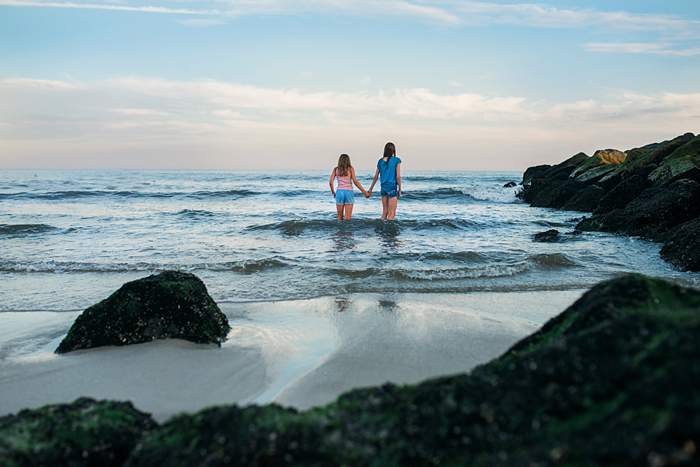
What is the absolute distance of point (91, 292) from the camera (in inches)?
255

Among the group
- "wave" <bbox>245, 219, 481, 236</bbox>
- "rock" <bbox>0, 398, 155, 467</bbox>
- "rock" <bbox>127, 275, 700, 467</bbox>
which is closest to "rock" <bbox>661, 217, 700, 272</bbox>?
"wave" <bbox>245, 219, 481, 236</bbox>

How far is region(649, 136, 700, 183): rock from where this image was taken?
12.5 metres

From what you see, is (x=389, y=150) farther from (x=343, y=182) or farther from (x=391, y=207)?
(x=391, y=207)

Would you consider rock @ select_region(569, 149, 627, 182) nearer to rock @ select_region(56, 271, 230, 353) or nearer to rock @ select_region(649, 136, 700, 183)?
rock @ select_region(649, 136, 700, 183)

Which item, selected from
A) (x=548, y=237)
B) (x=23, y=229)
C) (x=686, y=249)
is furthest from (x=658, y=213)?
(x=23, y=229)

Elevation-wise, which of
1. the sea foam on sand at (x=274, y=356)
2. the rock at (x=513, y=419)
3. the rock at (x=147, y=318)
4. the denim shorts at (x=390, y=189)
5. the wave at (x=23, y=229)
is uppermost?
the denim shorts at (x=390, y=189)

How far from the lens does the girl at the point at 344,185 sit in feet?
42.1

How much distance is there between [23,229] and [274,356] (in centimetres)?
1176

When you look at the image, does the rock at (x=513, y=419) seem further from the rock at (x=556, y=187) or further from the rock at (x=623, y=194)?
the rock at (x=556, y=187)

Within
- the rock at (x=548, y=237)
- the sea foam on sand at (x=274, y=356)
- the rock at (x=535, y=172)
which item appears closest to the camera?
the sea foam on sand at (x=274, y=356)

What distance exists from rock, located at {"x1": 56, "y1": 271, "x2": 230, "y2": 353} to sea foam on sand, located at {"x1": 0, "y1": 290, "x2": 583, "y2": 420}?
10cm

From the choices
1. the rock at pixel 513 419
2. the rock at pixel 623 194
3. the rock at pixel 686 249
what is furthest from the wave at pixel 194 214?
the rock at pixel 513 419

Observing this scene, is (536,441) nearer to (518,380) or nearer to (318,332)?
(518,380)

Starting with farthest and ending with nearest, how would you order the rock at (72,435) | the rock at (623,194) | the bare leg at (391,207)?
the rock at (623,194) → the bare leg at (391,207) → the rock at (72,435)
